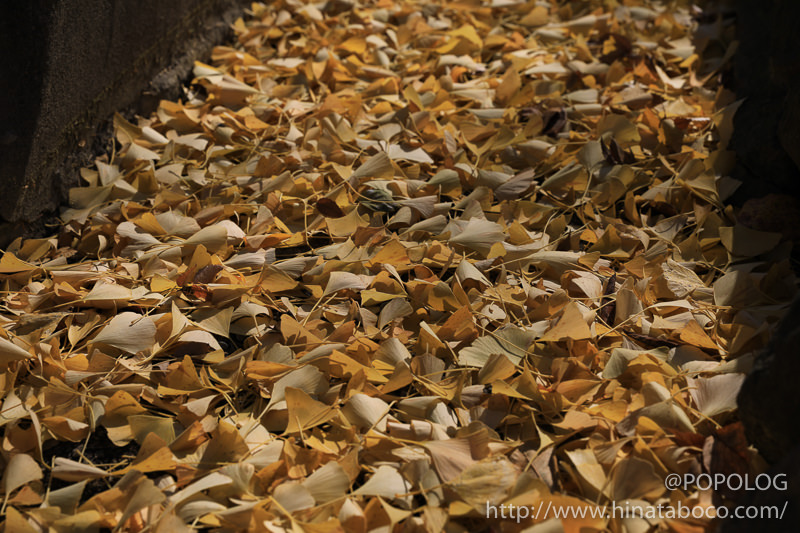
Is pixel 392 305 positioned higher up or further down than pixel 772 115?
further down

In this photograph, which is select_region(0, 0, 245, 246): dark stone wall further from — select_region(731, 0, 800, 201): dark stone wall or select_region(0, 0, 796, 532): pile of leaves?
select_region(731, 0, 800, 201): dark stone wall

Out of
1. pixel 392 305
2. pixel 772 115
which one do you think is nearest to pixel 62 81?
pixel 392 305

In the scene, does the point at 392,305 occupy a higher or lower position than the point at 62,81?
lower

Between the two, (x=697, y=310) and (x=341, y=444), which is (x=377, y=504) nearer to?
(x=341, y=444)

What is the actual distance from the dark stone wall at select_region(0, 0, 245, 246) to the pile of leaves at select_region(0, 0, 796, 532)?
55 millimetres

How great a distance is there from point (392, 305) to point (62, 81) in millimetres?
667

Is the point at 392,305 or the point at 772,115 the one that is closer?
the point at 392,305

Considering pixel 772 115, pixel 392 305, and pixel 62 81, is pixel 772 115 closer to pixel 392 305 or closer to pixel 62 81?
pixel 392 305

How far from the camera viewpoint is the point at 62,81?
1137mm

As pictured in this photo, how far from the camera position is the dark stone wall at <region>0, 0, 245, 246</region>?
1.05 meters

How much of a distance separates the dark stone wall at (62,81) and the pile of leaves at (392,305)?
55mm

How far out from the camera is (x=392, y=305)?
95 cm

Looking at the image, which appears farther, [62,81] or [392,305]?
[62,81]

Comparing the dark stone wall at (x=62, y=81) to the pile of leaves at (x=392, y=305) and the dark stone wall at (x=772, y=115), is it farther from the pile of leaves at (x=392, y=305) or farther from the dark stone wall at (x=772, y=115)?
the dark stone wall at (x=772, y=115)
